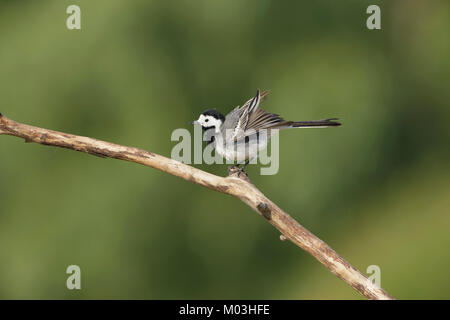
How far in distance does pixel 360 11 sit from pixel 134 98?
2068 millimetres

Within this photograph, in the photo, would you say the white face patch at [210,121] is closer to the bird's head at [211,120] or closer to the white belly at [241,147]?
the bird's head at [211,120]

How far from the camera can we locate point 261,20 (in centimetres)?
473

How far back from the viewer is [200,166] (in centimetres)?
457

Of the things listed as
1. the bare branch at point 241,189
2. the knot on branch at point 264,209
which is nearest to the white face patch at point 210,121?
the bare branch at point 241,189

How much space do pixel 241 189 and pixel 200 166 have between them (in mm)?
1882

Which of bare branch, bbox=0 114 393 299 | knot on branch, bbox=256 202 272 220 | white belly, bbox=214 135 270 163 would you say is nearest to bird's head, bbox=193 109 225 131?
white belly, bbox=214 135 270 163

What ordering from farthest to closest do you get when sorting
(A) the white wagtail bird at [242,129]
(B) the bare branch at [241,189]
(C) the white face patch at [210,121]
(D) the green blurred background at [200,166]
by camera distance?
(D) the green blurred background at [200,166], (C) the white face patch at [210,121], (A) the white wagtail bird at [242,129], (B) the bare branch at [241,189]

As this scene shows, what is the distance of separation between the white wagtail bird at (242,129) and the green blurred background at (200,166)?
1.20 metres

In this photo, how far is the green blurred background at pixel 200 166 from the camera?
14.9 ft

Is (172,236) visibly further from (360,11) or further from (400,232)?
(360,11)

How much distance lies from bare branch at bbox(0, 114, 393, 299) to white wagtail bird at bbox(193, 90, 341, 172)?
420mm

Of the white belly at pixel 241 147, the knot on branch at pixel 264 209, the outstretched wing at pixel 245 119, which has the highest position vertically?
the outstretched wing at pixel 245 119
